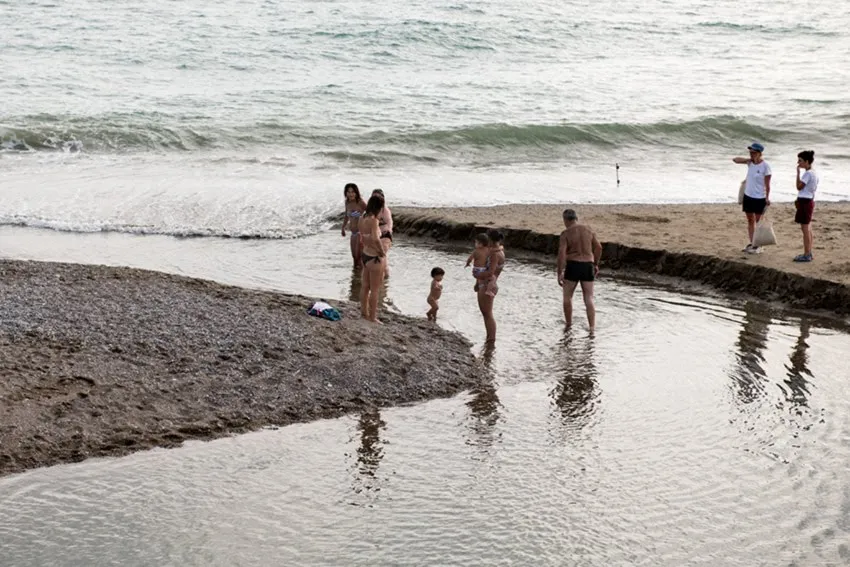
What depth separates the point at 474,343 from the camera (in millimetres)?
13086

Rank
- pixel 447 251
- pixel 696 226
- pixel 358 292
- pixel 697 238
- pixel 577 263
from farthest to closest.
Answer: pixel 696 226
pixel 447 251
pixel 697 238
pixel 358 292
pixel 577 263

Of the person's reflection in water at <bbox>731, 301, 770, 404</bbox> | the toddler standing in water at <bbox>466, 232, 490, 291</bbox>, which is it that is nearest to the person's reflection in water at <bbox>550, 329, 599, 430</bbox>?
the toddler standing in water at <bbox>466, 232, 490, 291</bbox>

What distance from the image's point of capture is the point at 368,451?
9789 mm

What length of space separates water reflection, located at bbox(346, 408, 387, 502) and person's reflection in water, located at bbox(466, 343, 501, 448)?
0.84m

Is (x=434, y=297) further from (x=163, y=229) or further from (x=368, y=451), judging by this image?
(x=163, y=229)

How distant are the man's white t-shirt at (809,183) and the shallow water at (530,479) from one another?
3.23 metres

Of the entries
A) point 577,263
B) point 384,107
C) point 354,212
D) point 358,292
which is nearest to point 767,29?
point 384,107

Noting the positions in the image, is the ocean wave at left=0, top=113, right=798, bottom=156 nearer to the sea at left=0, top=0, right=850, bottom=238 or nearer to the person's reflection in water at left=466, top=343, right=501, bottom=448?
the sea at left=0, top=0, right=850, bottom=238

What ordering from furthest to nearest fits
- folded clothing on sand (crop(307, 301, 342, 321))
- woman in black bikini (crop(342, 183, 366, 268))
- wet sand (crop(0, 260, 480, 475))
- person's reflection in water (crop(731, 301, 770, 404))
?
woman in black bikini (crop(342, 183, 366, 268)), folded clothing on sand (crop(307, 301, 342, 321)), person's reflection in water (crop(731, 301, 770, 404)), wet sand (crop(0, 260, 480, 475))

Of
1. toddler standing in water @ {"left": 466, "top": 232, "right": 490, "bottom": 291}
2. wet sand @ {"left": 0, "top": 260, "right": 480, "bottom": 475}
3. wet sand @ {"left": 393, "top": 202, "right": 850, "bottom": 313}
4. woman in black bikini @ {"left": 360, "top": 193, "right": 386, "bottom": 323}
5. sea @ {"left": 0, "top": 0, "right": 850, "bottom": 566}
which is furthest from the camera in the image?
wet sand @ {"left": 393, "top": 202, "right": 850, "bottom": 313}

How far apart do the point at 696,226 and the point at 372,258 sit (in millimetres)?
7608

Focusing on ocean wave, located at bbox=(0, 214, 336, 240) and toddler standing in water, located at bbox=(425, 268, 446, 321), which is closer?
toddler standing in water, located at bbox=(425, 268, 446, 321)

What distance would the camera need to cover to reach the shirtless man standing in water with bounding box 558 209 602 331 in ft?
45.2

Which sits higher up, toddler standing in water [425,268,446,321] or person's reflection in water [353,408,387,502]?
toddler standing in water [425,268,446,321]
